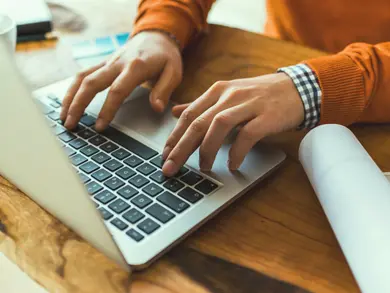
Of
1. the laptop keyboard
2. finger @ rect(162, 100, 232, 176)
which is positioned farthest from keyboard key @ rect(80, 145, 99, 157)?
finger @ rect(162, 100, 232, 176)

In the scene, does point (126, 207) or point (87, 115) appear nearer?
point (126, 207)

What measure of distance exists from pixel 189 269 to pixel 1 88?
0.76ft

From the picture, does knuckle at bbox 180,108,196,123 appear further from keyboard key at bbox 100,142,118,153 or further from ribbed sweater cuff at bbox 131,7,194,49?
ribbed sweater cuff at bbox 131,7,194,49

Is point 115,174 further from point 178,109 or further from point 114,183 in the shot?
point 178,109

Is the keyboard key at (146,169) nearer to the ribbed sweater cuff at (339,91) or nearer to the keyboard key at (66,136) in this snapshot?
the keyboard key at (66,136)

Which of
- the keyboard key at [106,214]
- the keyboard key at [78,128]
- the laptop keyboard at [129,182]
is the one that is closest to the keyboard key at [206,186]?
the laptop keyboard at [129,182]

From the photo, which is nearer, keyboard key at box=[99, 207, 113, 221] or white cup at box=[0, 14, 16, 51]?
keyboard key at box=[99, 207, 113, 221]

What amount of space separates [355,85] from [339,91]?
25 millimetres

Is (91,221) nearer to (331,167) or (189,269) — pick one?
(189,269)

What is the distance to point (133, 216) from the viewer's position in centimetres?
51

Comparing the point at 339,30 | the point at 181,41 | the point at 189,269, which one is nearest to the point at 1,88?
the point at 189,269

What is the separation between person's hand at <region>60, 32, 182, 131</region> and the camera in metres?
0.69

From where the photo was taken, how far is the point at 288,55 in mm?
854

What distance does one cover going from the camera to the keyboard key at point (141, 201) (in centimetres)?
52
